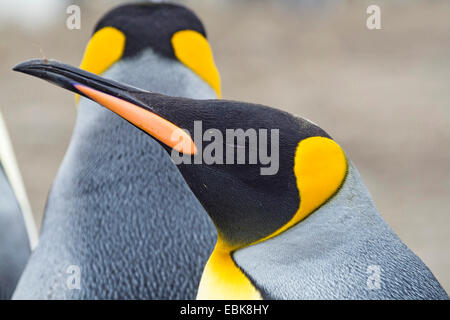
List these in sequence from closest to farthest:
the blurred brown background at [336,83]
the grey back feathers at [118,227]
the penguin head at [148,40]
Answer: the grey back feathers at [118,227] < the penguin head at [148,40] < the blurred brown background at [336,83]

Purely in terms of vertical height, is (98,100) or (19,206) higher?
(98,100)

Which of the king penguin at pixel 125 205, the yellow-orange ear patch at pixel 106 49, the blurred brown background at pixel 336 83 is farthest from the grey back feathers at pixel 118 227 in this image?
the blurred brown background at pixel 336 83

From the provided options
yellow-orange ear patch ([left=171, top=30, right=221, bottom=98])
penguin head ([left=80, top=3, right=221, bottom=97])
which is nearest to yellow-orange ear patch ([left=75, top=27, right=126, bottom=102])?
penguin head ([left=80, top=3, right=221, bottom=97])

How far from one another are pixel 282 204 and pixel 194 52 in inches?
31.4

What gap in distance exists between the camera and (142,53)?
157 centimetres

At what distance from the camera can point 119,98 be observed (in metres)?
0.93

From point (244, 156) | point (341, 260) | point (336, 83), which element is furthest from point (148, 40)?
point (336, 83)

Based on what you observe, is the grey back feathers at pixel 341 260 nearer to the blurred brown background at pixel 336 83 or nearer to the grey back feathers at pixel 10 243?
the grey back feathers at pixel 10 243

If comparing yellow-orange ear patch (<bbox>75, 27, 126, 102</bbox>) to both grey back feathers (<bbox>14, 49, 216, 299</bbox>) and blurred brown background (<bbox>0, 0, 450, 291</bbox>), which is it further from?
blurred brown background (<bbox>0, 0, 450, 291</bbox>)

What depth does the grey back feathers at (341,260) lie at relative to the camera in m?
0.86

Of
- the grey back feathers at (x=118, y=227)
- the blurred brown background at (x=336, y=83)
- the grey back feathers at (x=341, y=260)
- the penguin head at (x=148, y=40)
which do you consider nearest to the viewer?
the grey back feathers at (x=341, y=260)
